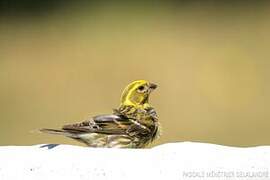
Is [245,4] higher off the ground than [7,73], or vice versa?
[245,4]

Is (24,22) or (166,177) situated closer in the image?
(166,177)

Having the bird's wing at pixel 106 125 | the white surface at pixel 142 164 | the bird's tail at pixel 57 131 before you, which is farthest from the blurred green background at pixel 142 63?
the white surface at pixel 142 164

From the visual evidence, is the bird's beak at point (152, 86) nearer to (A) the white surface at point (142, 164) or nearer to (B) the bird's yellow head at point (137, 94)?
(B) the bird's yellow head at point (137, 94)

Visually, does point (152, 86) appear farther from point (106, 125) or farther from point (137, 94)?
point (106, 125)

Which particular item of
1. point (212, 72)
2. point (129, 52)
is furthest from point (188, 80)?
point (129, 52)

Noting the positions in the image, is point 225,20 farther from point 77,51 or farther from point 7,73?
point 7,73

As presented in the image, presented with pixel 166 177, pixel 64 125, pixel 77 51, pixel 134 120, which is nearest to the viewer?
pixel 166 177

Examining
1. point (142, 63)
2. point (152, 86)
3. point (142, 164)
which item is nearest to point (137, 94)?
point (152, 86)
